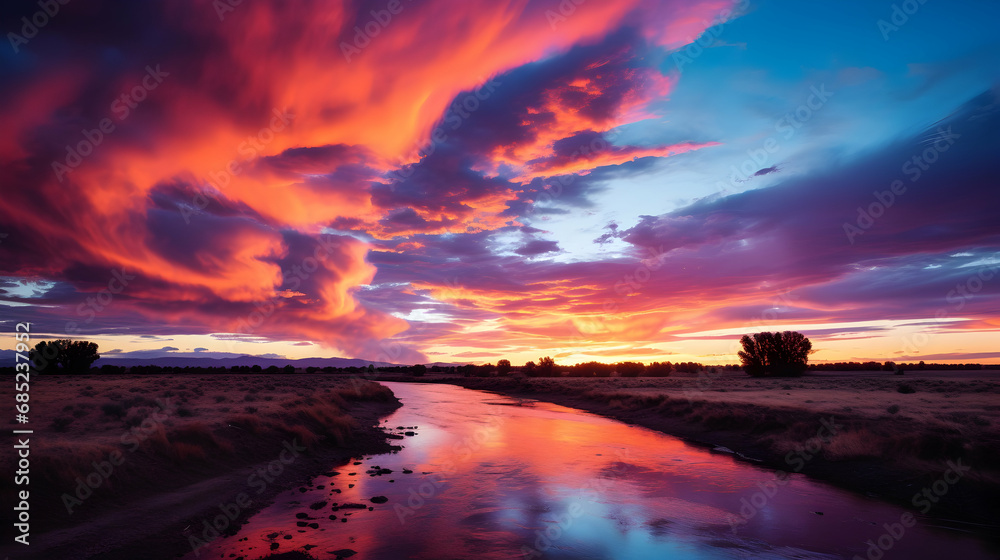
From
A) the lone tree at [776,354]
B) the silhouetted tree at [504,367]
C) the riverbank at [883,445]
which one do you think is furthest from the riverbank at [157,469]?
the silhouetted tree at [504,367]

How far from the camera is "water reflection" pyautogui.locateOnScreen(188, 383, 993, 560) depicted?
485 inches

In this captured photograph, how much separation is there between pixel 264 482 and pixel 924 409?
39.1 metres

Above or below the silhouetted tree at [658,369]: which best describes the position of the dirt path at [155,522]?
below

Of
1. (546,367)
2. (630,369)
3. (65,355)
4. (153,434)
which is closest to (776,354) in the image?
(630,369)

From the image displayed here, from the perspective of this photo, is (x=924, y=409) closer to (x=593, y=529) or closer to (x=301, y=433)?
(x=593, y=529)

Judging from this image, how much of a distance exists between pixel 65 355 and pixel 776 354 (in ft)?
528

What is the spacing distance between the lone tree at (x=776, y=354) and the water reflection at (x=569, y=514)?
89520 millimetres

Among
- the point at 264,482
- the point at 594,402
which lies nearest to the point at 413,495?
the point at 264,482

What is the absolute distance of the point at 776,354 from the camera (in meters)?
101

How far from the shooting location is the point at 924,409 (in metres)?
30.4

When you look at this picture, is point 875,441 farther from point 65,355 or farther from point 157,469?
point 65,355

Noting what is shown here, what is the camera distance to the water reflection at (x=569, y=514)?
12320mm

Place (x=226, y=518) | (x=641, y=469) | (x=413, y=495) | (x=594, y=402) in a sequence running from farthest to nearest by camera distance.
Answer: (x=594, y=402) → (x=641, y=469) → (x=413, y=495) → (x=226, y=518)

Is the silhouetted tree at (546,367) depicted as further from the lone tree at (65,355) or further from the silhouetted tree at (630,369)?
the lone tree at (65,355)
